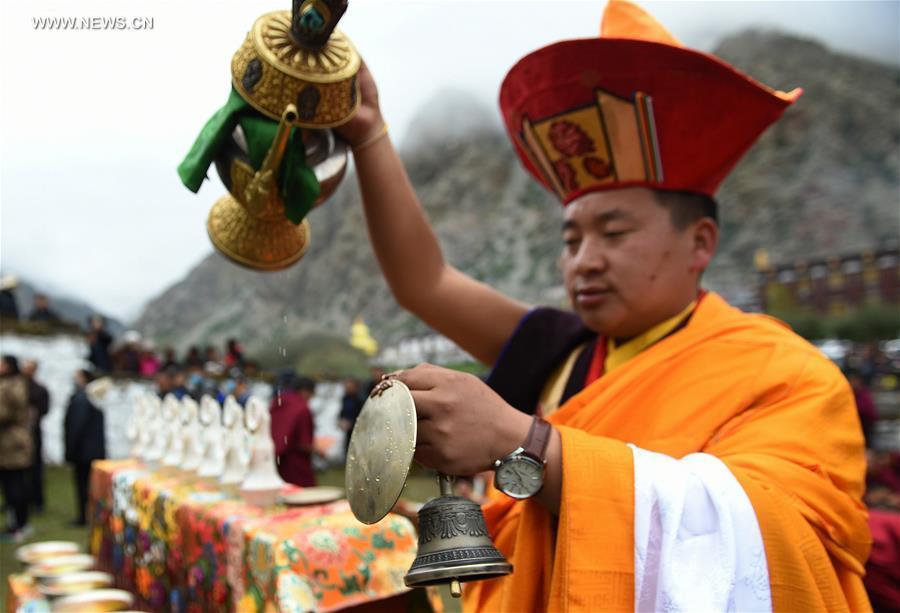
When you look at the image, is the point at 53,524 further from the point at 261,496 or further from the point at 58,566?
the point at 261,496

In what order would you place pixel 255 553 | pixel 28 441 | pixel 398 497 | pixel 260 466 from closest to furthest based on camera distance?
pixel 398 497, pixel 255 553, pixel 260 466, pixel 28 441

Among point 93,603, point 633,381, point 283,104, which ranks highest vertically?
point 283,104

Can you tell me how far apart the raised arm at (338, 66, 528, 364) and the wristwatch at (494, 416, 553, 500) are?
2.69 feet

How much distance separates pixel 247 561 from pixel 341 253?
24.8 m

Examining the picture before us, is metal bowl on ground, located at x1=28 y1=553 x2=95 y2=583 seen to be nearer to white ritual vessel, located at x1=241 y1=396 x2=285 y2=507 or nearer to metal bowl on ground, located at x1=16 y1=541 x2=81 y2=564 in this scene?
metal bowl on ground, located at x1=16 y1=541 x2=81 y2=564

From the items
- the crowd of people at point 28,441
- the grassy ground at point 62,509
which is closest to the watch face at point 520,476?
the grassy ground at point 62,509

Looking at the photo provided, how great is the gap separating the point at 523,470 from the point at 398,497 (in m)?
0.24

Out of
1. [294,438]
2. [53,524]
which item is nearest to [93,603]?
[294,438]

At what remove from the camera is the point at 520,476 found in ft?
3.75

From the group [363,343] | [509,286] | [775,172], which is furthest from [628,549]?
[775,172]

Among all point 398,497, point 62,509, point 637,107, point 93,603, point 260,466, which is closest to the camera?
point 398,497

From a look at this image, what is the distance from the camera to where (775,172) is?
22.6m

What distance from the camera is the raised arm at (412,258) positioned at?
67.2 inches

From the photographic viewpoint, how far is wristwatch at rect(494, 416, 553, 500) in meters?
1.13
